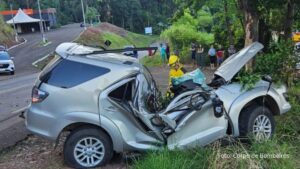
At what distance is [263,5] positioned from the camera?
1103cm

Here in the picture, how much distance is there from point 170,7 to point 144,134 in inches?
4593

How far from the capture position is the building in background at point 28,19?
98375mm

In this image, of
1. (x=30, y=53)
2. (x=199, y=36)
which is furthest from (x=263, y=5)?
(x=30, y=53)

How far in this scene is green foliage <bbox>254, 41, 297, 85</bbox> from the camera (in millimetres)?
9328

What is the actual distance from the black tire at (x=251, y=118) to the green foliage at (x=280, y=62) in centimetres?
159

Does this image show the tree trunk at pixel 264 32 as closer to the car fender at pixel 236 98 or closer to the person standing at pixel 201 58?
the car fender at pixel 236 98

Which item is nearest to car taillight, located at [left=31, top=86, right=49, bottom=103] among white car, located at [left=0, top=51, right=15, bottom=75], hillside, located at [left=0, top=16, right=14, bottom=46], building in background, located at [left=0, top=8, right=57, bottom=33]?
white car, located at [left=0, top=51, right=15, bottom=75]

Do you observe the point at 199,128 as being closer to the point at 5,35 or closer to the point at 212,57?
the point at 212,57

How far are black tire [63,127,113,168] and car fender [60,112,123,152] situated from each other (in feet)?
0.31

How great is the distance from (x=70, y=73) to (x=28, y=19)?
95441mm

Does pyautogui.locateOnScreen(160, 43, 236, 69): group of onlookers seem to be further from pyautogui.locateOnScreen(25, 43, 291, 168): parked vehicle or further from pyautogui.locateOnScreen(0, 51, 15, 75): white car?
pyautogui.locateOnScreen(25, 43, 291, 168): parked vehicle

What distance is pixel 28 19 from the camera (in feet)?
324

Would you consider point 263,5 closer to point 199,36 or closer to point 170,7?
point 199,36

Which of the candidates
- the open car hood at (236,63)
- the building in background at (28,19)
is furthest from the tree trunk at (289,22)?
the building in background at (28,19)
